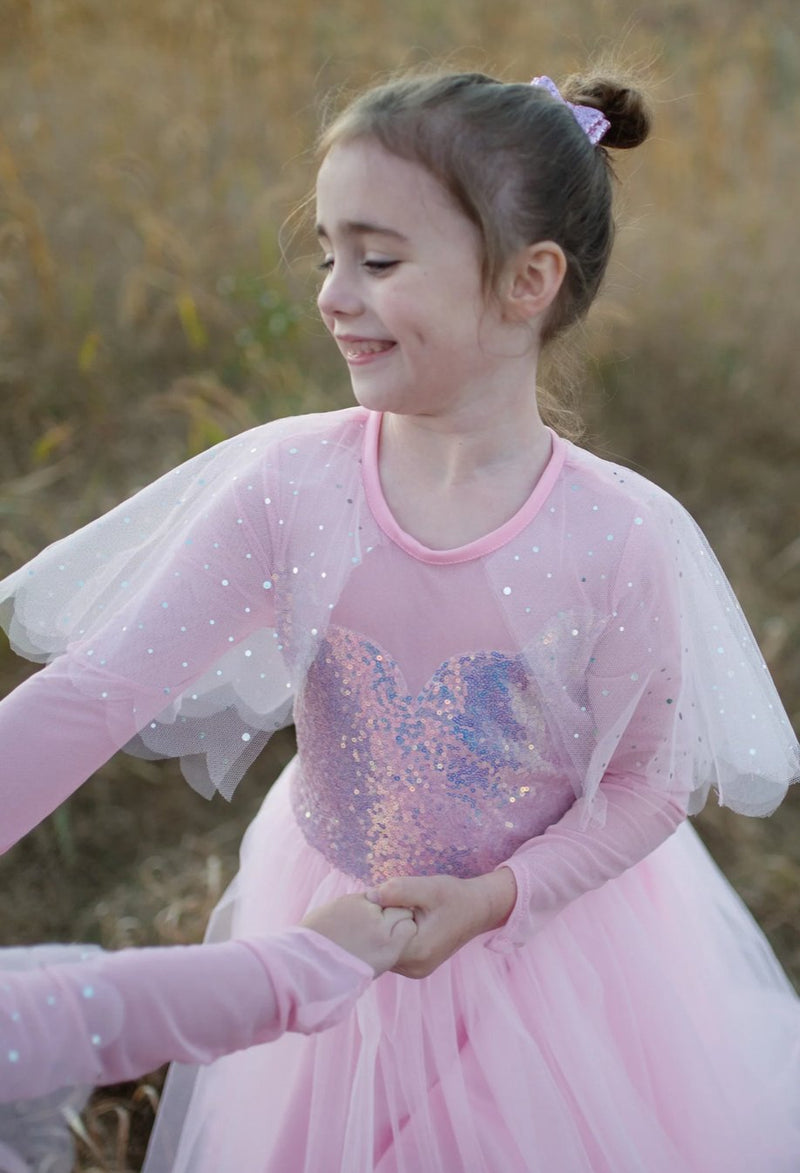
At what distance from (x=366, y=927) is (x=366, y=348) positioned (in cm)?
54

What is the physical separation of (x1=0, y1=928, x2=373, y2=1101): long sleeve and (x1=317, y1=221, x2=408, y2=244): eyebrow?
632 millimetres

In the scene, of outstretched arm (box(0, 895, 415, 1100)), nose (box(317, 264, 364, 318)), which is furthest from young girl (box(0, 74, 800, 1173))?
outstretched arm (box(0, 895, 415, 1100))

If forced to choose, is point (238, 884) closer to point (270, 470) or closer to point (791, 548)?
point (270, 470)

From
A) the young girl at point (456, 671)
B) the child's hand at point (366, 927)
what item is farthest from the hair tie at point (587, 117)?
the child's hand at point (366, 927)

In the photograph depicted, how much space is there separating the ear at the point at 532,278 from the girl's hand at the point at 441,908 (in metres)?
0.55

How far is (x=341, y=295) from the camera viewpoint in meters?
1.11

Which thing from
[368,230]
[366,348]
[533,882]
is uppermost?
[368,230]

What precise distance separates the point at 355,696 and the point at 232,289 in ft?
6.11

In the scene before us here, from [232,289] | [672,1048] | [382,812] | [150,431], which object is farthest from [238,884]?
[232,289]

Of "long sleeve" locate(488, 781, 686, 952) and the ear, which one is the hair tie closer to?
the ear

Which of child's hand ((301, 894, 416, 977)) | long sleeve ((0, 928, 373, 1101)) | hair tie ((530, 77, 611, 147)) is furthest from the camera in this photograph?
hair tie ((530, 77, 611, 147))

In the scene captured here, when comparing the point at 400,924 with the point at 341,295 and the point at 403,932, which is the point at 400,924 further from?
the point at 341,295

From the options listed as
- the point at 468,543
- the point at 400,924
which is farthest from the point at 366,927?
the point at 468,543

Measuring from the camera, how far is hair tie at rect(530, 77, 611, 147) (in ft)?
3.81
